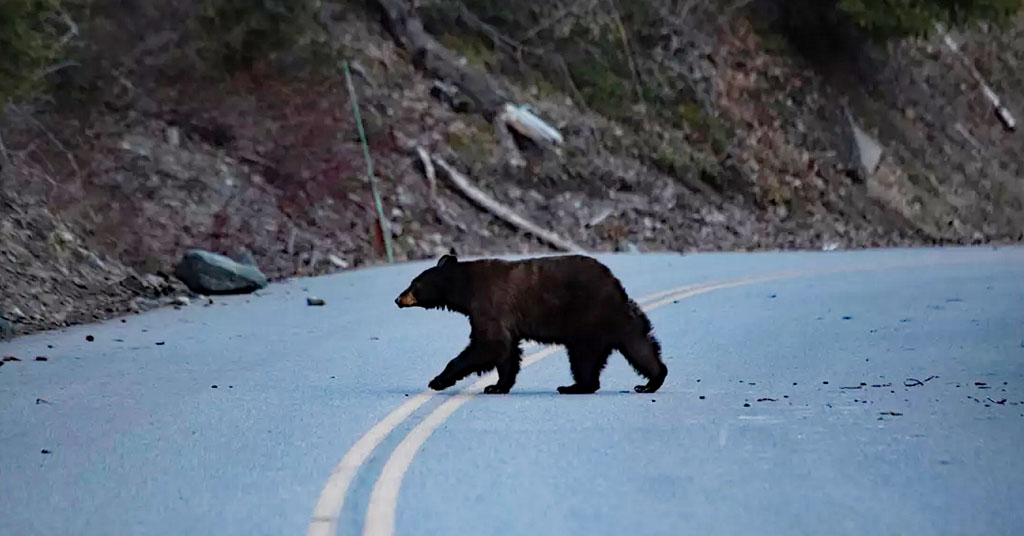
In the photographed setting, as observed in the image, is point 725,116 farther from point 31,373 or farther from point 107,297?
point 31,373

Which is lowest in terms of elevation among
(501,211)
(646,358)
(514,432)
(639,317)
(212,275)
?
(514,432)

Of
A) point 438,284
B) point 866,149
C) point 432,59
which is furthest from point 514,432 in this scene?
point 866,149

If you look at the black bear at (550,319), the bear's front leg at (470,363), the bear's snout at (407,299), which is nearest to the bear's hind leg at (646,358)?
the black bear at (550,319)

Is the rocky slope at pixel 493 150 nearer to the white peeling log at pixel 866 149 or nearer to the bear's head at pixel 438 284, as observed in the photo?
the white peeling log at pixel 866 149

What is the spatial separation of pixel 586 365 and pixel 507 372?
0.49 m

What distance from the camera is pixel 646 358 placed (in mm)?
10383

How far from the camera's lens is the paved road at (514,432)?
6.59 m

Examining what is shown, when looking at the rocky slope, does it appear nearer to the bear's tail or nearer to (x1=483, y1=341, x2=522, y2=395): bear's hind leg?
(x1=483, y1=341, x2=522, y2=395): bear's hind leg

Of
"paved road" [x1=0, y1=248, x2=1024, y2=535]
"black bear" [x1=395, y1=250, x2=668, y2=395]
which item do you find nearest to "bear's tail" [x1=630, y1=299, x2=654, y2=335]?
"black bear" [x1=395, y1=250, x2=668, y2=395]

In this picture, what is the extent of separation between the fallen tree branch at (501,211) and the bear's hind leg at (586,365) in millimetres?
18235

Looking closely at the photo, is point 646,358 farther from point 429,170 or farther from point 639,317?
point 429,170

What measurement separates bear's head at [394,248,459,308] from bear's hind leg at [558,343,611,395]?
A: 2.73 ft

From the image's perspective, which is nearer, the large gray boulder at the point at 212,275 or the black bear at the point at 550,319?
the black bear at the point at 550,319

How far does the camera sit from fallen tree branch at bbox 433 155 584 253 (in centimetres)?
2891
